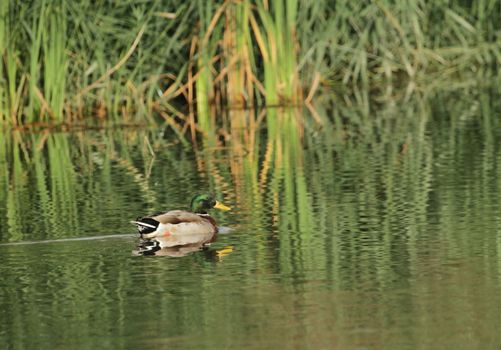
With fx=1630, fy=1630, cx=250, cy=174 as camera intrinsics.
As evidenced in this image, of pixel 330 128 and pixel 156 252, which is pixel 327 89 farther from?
pixel 156 252

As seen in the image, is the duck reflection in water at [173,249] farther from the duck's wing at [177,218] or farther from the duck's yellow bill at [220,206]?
the duck's yellow bill at [220,206]

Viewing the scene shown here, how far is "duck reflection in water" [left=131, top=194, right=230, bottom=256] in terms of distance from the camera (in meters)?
10.8

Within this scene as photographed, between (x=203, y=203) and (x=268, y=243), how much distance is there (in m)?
1.21

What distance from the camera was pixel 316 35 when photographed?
1972 cm

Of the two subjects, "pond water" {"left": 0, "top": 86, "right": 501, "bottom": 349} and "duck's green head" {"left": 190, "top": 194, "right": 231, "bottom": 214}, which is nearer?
"pond water" {"left": 0, "top": 86, "right": 501, "bottom": 349}

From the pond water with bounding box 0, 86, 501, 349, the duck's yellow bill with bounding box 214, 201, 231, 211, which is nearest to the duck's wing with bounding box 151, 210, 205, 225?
the pond water with bounding box 0, 86, 501, 349

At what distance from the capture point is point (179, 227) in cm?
1117

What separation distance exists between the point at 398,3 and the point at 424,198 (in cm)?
832

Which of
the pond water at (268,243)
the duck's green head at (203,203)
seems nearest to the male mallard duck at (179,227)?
the pond water at (268,243)

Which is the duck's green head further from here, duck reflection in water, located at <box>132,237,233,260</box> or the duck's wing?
duck reflection in water, located at <box>132,237,233,260</box>

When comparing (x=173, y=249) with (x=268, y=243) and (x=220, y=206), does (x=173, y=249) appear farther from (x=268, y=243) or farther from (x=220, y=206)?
(x=220, y=206)

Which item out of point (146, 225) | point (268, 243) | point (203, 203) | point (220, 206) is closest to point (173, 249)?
point (146, 225)

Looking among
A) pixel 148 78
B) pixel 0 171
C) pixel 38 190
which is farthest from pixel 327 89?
pixel 38 190

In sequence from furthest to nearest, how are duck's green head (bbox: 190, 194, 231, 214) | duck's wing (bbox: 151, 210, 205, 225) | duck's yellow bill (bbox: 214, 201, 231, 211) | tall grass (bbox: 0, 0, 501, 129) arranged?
1. tall grass (bbox: 0, 0, 501, 129)
2. duck's yellow bill (bbox: 214, 201, 231, 211)
3. duck's green head (bbox: 190, 194, 231, 214)
4. duck's wing (bbox: 151, 210, 205, 225)
